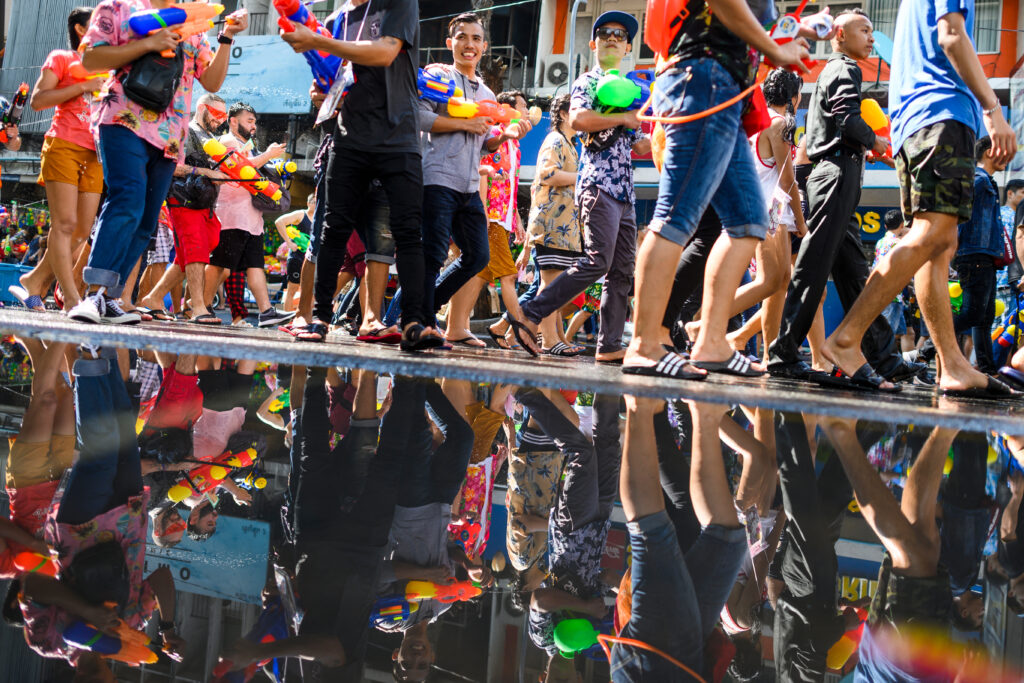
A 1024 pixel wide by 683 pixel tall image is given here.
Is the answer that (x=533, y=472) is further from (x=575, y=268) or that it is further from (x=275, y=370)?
(x=575, y=268)

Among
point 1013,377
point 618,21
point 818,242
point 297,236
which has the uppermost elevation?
point 618,21

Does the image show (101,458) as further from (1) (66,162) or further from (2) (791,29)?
(1) (66,162)

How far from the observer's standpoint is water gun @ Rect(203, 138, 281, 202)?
7.23 metres

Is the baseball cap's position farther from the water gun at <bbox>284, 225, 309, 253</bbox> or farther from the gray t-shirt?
the water gun at <bbox>284, 225, 309, 253</bbox>

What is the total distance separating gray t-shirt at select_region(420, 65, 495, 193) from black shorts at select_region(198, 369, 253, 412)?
8.06 feet

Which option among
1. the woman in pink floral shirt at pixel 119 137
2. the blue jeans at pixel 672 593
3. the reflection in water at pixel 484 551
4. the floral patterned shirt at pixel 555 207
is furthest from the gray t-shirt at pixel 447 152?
the blue jeans at pixel 672 593

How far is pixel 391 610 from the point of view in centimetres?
98

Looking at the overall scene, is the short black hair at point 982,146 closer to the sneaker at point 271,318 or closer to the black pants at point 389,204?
the black pants at point 389,204

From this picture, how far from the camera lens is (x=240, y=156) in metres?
7.42

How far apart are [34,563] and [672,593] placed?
2.39 feet

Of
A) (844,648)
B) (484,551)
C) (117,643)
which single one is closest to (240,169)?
(484,551)

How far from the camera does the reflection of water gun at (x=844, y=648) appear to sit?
91 centimetres

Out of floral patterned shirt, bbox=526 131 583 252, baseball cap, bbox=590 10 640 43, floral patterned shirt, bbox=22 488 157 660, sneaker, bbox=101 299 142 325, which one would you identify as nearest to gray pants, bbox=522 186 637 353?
floral patterned shirt, bbox=526 131 583 252

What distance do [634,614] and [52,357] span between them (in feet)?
9.56
